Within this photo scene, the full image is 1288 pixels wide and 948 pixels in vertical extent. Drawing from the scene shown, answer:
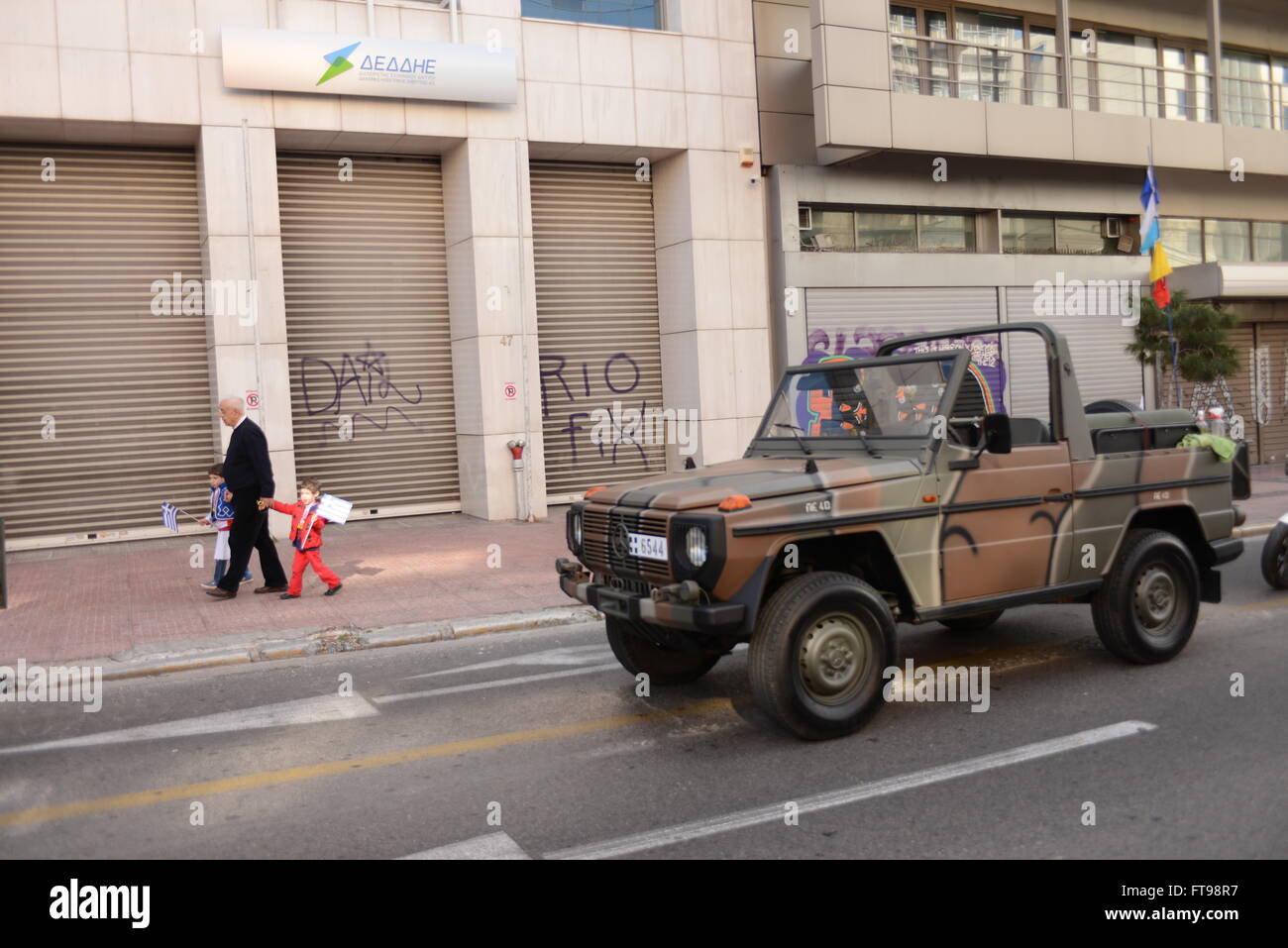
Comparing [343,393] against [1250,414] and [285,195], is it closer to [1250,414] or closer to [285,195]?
[285,195]

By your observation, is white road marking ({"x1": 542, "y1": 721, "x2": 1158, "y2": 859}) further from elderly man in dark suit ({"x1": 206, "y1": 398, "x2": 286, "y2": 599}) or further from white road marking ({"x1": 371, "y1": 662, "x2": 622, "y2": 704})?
elderly man in dark suit ({"x1": 206, "y1": 398, "x2": 286, "y2": 599})

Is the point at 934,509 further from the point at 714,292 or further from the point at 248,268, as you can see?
the point at 714,292

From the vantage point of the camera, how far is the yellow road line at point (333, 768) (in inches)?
201

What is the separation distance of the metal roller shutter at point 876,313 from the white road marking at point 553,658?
10.2m

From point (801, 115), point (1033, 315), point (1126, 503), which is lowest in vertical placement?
point (1126, 503)

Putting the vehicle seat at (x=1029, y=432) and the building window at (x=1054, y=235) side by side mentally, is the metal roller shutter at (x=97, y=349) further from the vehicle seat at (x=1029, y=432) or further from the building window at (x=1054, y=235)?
the building window at (x=1054, y=235)

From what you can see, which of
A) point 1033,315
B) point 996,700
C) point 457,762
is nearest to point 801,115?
point 1033,315

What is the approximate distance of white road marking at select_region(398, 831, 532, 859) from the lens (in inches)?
172

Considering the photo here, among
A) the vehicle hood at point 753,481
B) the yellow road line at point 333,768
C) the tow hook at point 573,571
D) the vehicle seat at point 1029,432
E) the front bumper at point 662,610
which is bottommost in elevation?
the yellow road line at point 333,768

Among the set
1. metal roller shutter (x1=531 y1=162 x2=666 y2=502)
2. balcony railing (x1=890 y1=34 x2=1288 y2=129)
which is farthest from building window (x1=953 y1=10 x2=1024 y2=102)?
metal roller shutter (x1=531 y1=162 x2=666 y2=502)

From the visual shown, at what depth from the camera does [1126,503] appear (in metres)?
6.86

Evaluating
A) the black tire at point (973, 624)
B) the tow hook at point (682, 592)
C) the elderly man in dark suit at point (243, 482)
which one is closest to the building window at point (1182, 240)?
the black tire at point (973, 624)

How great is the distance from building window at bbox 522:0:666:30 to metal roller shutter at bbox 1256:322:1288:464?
46.2 feet

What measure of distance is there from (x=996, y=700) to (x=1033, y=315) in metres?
14.9
